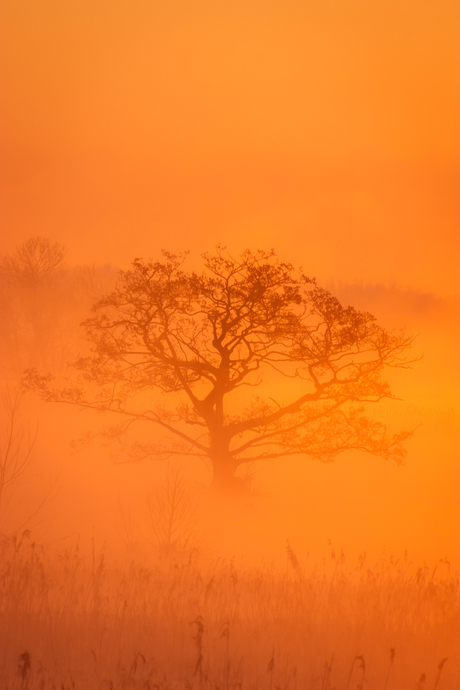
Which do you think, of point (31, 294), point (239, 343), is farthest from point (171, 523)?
point (31, 294)

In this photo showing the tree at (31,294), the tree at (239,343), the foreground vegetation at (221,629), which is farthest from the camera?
the tree at (31,294)

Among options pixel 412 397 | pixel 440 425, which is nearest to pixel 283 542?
pixel 440 425

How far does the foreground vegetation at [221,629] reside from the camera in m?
5.90

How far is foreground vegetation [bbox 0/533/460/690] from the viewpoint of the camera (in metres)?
5.90

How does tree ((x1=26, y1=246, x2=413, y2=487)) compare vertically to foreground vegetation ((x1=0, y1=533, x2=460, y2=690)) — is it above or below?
above

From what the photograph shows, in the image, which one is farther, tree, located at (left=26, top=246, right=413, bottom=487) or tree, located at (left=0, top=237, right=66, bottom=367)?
tree, located at (left=0, top=237, right=66, bottom=367)

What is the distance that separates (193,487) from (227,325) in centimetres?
402

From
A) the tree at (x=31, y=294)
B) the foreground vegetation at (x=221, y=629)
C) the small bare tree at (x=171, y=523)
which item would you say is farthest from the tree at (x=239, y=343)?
the tree at (x=31, y=294)

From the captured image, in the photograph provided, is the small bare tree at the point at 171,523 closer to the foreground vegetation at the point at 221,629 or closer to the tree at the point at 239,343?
the tree at the point at 239,343

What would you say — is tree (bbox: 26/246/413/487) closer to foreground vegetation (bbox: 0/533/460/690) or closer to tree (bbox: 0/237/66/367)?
foreground vegetation (bbox: 0/533/460/690)

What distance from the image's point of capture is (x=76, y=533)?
1143 cm

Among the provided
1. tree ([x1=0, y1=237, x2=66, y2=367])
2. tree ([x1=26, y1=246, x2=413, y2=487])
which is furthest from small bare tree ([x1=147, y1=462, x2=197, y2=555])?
tree ([x1=0, y1=237, x2=66, y2=367])

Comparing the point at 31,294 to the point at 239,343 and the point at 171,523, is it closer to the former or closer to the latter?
the point at 239,343

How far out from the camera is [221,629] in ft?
22.1
